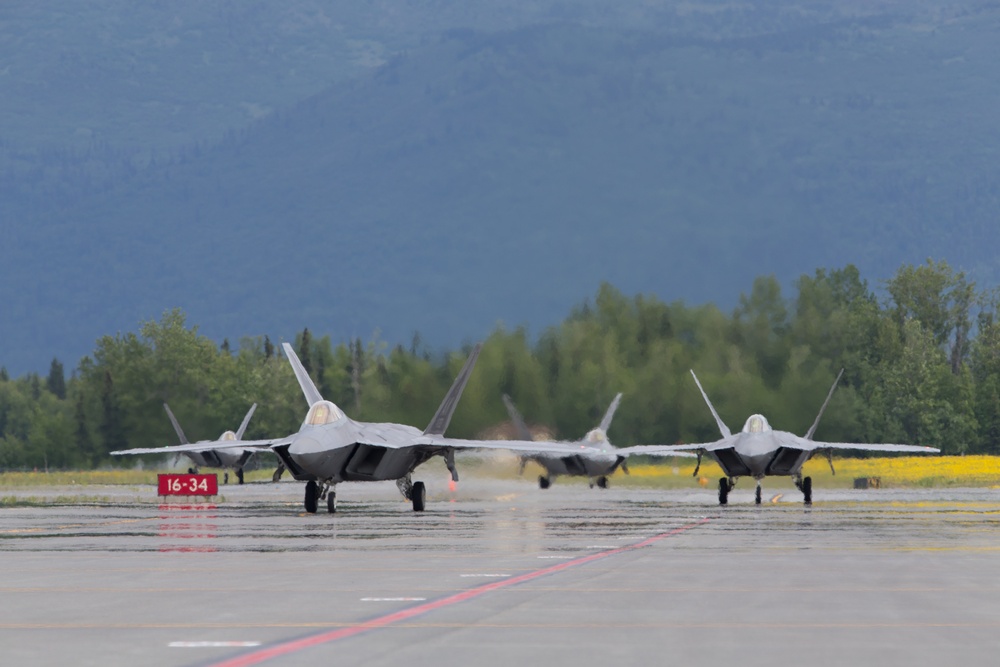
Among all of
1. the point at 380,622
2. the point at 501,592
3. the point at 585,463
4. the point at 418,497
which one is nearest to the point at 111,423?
the point at 585,463

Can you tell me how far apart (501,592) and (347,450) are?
65.2 ft

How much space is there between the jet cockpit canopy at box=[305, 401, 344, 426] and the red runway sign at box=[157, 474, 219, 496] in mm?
12410

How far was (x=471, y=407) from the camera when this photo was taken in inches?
2645

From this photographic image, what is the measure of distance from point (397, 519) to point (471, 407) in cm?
3550

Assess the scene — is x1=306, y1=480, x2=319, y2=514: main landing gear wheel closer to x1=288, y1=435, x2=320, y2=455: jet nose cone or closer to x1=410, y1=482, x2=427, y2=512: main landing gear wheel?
x1=288, y1=435, x2=320, y2=455: jet nose cone

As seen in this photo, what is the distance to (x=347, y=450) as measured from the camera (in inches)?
1331

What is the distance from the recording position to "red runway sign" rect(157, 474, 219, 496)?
4616cm

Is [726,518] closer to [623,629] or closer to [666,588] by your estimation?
[666,588]

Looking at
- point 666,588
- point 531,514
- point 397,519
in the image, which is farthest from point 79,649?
point 531,514

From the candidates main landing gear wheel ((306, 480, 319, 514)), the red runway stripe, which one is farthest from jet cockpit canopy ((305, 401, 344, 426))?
the red runway stripe

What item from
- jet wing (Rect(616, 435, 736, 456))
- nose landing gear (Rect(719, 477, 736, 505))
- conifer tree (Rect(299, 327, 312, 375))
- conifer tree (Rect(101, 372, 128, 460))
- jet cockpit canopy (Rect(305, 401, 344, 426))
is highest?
conifer tree (Rect(299, 327, 312, 375))

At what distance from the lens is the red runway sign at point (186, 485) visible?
46156 millimetres

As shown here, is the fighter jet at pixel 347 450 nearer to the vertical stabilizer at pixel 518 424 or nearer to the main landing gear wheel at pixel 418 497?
the main landing gear wheel at pixel 418 497

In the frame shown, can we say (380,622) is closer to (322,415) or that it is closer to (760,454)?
(322,415)
